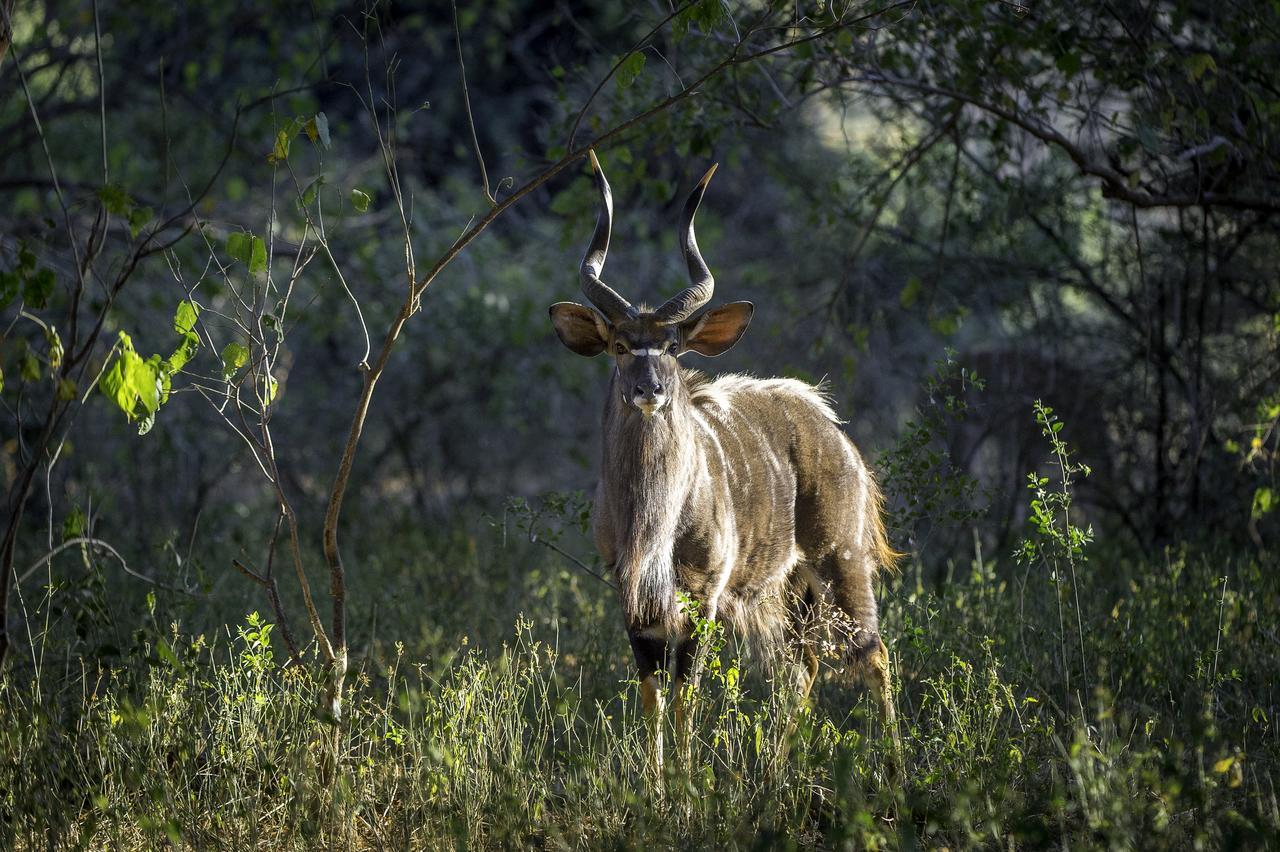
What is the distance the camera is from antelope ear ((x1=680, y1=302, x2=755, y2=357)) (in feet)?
18.9

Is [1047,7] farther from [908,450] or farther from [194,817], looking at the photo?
[194,817]

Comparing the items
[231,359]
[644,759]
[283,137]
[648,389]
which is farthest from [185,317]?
[644,759]

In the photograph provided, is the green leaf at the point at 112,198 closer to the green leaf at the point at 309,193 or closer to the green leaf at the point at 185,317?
the green leaf at the point at 185,317

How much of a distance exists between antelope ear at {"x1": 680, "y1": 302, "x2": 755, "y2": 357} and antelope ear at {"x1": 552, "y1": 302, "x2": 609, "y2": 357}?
1.18 ft

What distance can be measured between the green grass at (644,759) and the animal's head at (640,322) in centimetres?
122

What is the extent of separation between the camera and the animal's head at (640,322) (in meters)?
5.30

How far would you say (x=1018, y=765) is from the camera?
175 inches

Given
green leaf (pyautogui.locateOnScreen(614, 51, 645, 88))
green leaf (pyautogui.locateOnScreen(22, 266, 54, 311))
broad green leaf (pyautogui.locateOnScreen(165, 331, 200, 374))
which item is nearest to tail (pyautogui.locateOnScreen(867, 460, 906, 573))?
green leaf (pyautogui.locateOnScreen(614, 51, 645, 88))

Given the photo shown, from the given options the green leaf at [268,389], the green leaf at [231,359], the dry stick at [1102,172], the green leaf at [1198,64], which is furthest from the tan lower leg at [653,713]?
the green leaf at [1198,64]

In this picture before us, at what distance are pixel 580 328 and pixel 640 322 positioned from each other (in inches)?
12.9

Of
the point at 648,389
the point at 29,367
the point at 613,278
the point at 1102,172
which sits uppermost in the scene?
the point at 613,278

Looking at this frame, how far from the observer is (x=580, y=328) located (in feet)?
18.7

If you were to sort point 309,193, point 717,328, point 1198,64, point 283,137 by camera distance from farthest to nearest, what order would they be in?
1. point 717,328
2. point 1198,64
3. point 309,193
4. point 283,137

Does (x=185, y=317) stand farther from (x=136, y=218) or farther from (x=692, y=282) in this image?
(x=692, y=282)
